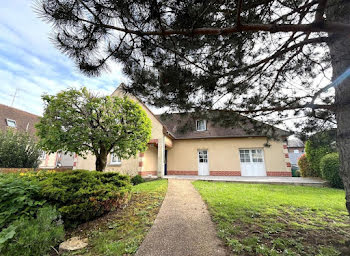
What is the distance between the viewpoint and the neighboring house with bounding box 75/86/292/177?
10.3 meters

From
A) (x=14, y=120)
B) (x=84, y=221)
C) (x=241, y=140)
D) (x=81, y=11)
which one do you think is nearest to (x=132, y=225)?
(x=84, y=221)

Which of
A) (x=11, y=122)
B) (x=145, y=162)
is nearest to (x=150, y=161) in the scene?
(x=145, y=162)

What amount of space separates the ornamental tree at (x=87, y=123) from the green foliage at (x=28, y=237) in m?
2.18

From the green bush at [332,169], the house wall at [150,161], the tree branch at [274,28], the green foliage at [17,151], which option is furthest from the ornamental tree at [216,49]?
the green foliage at [17,151]

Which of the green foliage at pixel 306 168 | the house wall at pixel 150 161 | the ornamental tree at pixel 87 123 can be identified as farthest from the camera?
the house wall at pixel 150 161

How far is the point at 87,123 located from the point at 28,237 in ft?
9.34

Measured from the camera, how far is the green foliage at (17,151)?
8.48m

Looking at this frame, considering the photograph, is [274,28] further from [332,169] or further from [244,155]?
[244,155]

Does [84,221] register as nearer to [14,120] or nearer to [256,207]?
[256,207]

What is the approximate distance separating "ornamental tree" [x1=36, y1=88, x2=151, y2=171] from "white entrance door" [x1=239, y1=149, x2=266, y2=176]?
31.2 ft

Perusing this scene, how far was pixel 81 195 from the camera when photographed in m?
3.18

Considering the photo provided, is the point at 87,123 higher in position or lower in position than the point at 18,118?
lower

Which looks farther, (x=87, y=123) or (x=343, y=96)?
(x=87, y=123)

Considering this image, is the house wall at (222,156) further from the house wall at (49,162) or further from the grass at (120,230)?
the house wall at (49,162)
